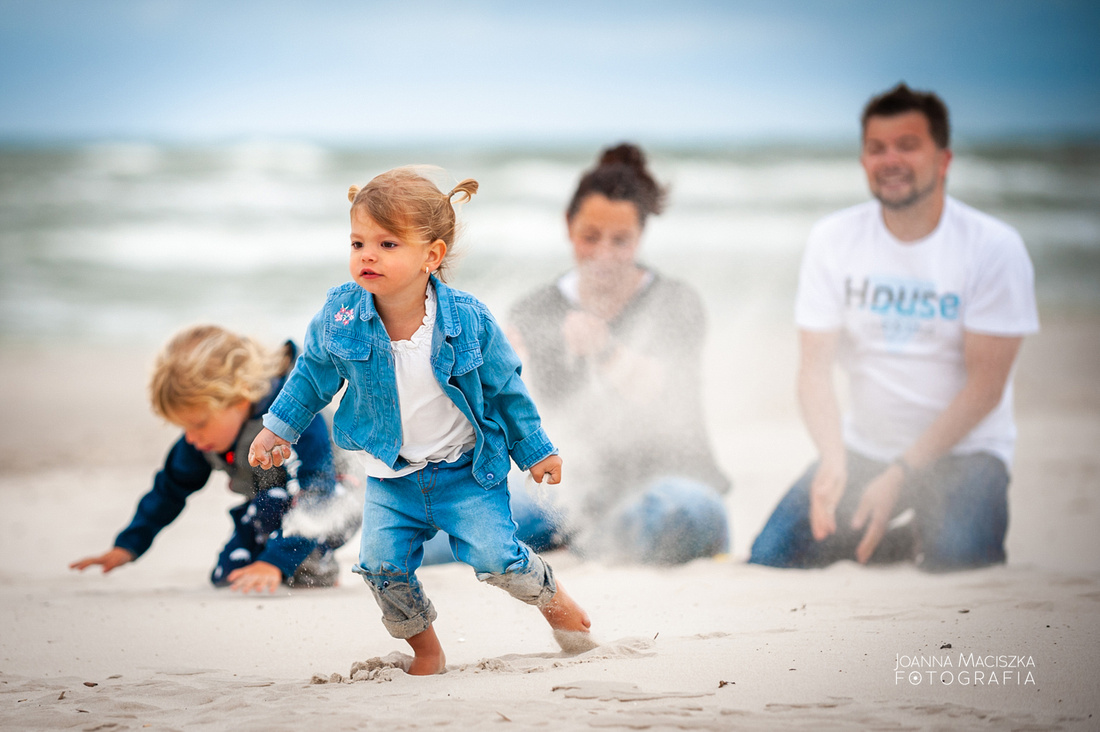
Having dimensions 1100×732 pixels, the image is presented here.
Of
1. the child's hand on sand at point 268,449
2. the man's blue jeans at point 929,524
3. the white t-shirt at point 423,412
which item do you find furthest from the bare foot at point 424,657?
the man's blue jeans at point 929,524

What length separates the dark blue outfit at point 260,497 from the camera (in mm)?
2475

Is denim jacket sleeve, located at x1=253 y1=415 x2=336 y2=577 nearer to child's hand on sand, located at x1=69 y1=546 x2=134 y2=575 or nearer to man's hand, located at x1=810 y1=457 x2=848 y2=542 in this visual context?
child's hand on sand, located at x1=69 y1=546 x2=134 y2=575

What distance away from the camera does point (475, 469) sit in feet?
6.30

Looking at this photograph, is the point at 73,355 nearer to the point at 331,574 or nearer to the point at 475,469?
the point at 331,574

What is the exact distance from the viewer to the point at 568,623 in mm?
2072

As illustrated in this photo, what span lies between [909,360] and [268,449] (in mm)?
2131

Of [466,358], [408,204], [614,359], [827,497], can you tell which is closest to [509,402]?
[466,358]

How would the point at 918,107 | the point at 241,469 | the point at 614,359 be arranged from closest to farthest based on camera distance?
the point at 241,469, the point at 918,107, the point at 614,359

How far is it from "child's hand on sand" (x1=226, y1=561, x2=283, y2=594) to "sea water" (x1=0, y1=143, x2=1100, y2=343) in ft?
7.20

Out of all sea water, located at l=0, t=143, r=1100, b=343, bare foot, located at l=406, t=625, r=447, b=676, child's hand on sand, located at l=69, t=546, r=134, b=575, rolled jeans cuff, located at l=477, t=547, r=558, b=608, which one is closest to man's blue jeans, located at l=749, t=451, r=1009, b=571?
rolled jeans cuff, located at l=477, t=547, r=558, b=608

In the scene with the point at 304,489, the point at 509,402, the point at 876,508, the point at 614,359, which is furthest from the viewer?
the point at 614,359

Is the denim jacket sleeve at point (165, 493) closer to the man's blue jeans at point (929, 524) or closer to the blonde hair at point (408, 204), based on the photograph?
the blonde hair at point (408, 204)

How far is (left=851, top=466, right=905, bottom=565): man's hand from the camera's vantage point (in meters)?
2.95

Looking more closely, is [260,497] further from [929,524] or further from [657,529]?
[929,524]
